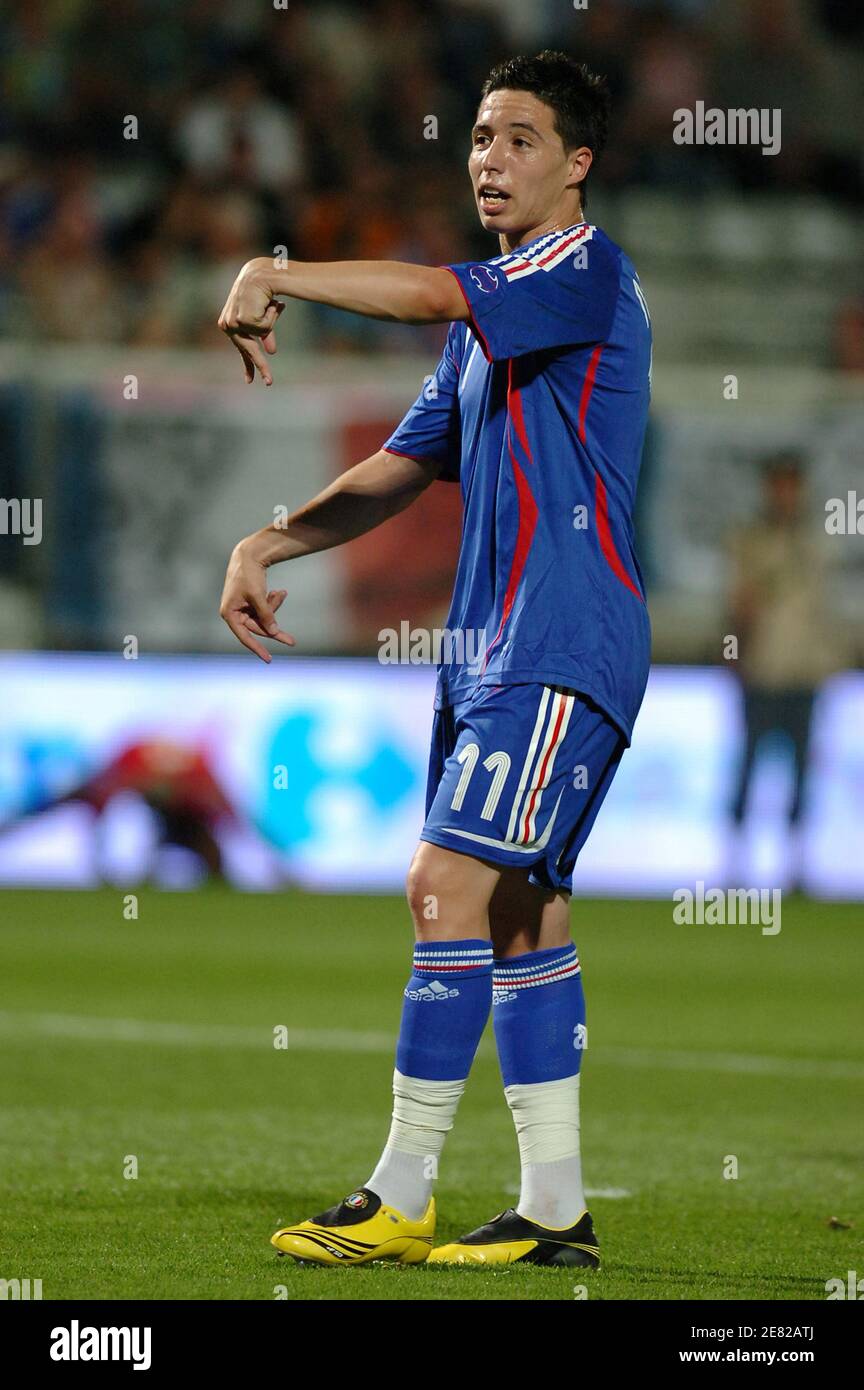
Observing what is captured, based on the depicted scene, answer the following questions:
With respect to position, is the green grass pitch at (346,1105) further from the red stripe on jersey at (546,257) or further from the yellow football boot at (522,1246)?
the red stripe on jersey at (546,257)

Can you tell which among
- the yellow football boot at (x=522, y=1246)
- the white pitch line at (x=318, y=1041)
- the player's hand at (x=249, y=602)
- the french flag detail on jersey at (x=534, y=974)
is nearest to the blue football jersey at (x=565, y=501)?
the player's hand at (x=249, y=602)

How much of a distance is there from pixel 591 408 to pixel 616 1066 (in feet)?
12.0

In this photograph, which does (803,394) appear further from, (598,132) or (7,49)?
(598,132)

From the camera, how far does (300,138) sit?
664 inches

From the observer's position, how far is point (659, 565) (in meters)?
13.9

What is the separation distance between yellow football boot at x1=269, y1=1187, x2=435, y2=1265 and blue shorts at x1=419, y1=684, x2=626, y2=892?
72cm

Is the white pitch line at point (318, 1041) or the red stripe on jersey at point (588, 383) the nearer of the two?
the red stripe on jersey at point (588, 383)

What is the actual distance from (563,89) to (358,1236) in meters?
2.28

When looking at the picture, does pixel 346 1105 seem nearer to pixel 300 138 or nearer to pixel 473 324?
pixel 473 324

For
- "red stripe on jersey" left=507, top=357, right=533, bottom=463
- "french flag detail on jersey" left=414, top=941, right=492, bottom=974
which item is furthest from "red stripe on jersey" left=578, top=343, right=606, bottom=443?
"french flag detail on jersey" left=414, top=941, right=492, bottom=974

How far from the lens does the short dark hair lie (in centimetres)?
420

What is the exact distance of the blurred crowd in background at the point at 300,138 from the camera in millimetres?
15461

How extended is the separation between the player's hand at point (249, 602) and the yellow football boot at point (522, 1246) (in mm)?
1260

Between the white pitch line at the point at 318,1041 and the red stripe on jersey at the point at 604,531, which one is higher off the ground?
the red stripe on jersey at the point at 604,531
